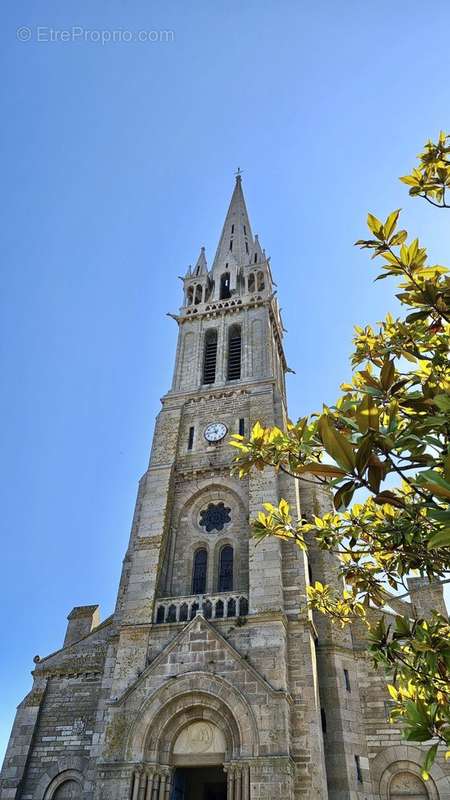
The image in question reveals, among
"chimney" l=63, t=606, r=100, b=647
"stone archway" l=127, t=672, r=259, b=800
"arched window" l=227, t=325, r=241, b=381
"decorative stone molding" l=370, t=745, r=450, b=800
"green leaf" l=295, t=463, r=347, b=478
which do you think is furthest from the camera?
"arched window" l=227, t=325, r=241, b=381

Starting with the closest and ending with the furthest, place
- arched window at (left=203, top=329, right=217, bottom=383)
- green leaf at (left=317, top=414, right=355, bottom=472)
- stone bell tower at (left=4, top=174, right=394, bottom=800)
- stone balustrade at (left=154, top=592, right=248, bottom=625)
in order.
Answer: green leaf at (left=317, top=414, right=355, bottom=472) → stone bell tower at (left=4, top=174, right=394, bottom=800) → stone balustrade at (left=154, top=592, right=248, bottom=625) → arched window at (left=203, top=329, right=217, bottom=383)

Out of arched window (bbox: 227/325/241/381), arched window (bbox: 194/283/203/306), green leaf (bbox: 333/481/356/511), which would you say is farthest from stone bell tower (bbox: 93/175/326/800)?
green leaf (bbox: 333/481/356/511)

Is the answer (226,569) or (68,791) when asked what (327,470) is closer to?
(226,569)

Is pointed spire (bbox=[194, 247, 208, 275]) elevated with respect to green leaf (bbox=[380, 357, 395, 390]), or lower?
elevated

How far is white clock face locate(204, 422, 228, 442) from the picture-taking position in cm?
1984

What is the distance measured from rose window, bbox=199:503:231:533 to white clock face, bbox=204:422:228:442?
253 cm

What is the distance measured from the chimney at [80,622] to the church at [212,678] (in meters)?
0.05

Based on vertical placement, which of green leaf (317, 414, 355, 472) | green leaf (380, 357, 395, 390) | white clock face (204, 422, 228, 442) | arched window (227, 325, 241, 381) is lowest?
green leaf (317, 414, 355, 472)

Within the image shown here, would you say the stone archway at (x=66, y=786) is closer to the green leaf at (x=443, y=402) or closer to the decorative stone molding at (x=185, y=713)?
the decorative stone molding at (x=185, y=713)

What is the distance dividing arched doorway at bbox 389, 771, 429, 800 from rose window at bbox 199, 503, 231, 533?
805 centimetres

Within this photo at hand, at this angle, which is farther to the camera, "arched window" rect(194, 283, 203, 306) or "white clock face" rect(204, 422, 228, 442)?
"arched window" rect(194, 283, 203, 306)

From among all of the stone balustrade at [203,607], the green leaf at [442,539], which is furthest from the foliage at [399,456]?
the stone balustrade at [203,607]

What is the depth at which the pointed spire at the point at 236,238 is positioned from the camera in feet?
97.1

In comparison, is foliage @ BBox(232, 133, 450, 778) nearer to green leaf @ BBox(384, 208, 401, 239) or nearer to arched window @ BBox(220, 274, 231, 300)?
green leaf @ BBox(384, 208, 401, 239)
